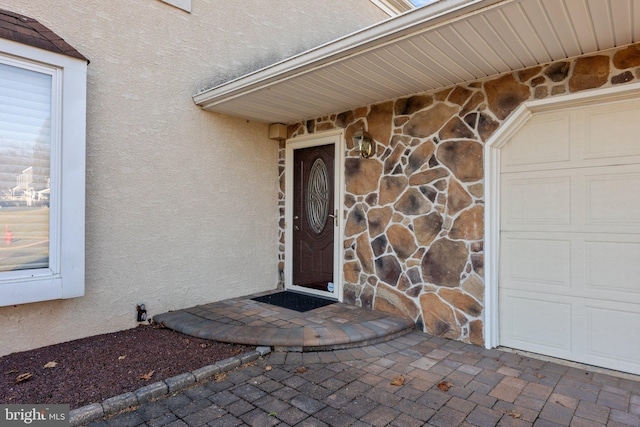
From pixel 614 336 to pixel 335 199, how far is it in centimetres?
300

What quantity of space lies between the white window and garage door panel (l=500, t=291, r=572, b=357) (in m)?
3.90

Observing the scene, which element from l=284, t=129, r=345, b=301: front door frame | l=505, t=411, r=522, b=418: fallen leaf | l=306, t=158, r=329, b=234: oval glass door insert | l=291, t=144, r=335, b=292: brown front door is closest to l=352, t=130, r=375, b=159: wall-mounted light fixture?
l=284, t=129, r=345, b=301: front door frame

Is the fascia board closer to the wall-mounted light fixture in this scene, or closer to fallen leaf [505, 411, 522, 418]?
the wall-mounted light fixture

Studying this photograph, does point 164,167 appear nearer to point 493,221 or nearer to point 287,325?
point 287,325

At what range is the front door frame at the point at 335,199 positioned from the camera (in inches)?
180

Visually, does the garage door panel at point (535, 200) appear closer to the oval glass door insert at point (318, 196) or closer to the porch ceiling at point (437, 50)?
the porch ceiling at point (437, 50)

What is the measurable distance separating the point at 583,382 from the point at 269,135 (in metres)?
4.31

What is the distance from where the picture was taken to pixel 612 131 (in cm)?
290

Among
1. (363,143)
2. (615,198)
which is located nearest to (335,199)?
(363,143)

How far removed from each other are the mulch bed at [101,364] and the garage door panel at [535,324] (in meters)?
2.39

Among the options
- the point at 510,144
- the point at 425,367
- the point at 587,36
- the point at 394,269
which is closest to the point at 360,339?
the point at 425,367

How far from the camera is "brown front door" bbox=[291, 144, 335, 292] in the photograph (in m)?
4.79

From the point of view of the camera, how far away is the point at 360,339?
133 inches

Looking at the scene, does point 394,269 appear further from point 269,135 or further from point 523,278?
point 269,135
